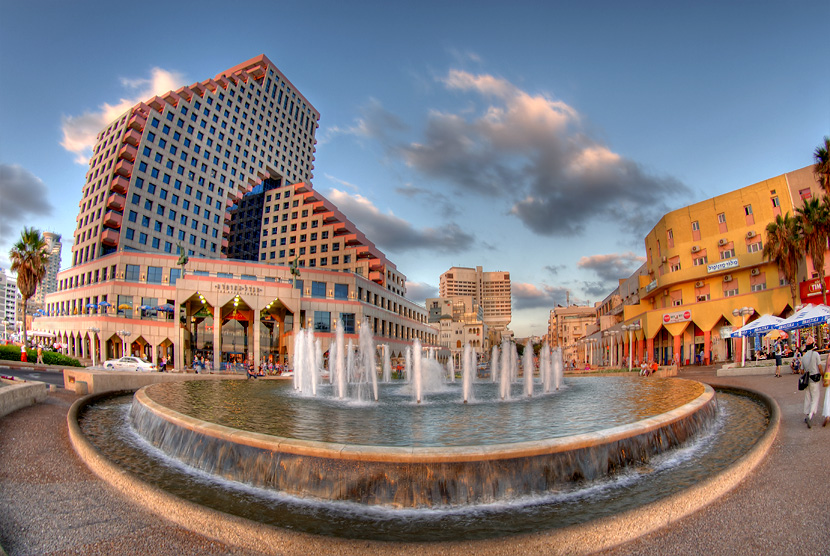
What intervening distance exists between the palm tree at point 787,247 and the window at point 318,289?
48.2 meters

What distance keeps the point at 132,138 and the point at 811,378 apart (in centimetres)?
7818

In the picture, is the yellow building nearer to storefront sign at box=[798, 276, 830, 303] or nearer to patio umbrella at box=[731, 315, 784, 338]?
storefront sign at box=[798, 276, 830, 303]

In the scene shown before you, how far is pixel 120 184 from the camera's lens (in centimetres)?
6184

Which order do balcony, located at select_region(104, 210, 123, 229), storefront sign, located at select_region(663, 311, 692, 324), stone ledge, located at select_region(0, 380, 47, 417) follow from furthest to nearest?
balcony, located at select_region(104, 210, 123, 229)
storefront sign, located at select_region(663, 311, 692, 324)
stone ledge, located at select_region(0, 380, 47, 417)

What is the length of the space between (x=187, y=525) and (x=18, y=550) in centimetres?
161

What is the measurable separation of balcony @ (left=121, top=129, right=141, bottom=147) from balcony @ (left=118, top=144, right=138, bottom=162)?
2.86 feet

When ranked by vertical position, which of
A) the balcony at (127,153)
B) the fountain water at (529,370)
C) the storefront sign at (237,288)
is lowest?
the fountain water at (529,370)

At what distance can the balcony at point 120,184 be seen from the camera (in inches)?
2420

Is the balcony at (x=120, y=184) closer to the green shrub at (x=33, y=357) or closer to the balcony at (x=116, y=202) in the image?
the balcony at (x=116, y=202)

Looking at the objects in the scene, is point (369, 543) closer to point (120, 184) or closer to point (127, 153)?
point (120, 184)

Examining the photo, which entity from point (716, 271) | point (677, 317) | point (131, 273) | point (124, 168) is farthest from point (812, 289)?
point (124, 168)

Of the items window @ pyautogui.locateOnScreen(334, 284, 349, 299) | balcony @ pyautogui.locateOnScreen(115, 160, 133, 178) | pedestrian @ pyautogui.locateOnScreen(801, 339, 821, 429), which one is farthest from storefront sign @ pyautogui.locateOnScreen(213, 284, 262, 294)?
pedestrian @ pyautogui.locateOnScreen(801, 339, 821, 429)

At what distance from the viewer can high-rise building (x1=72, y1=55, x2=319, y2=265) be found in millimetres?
62469

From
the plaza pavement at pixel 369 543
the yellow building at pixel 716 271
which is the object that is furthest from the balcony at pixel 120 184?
the yellow building at pixel 716 271
